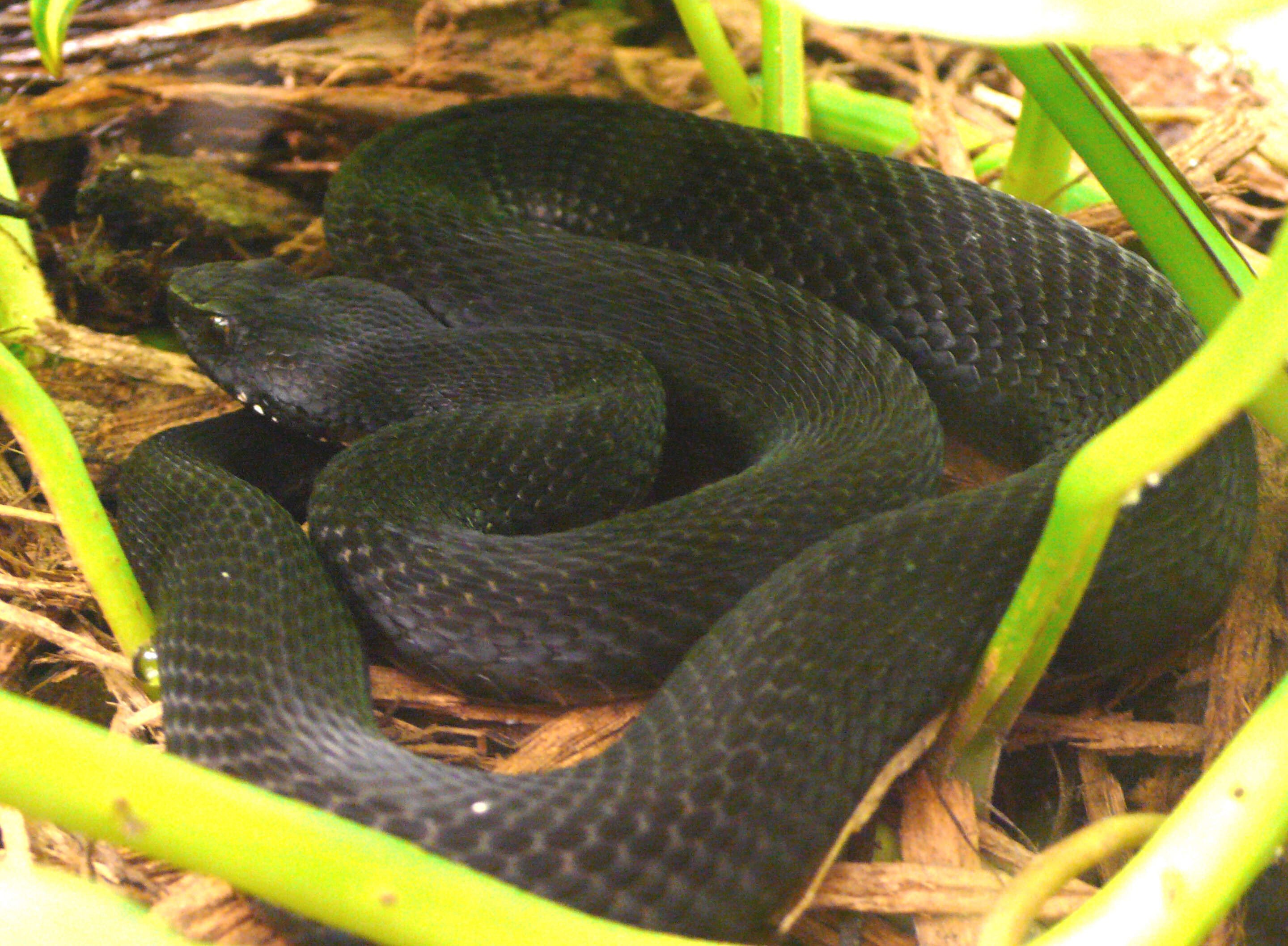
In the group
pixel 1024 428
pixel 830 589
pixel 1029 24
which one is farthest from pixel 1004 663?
pixel 1024 428

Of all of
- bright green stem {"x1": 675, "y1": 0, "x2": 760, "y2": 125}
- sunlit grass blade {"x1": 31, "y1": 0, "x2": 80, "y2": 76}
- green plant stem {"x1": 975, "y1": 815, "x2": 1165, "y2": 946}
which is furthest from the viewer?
bright green stem {"x1": 675, "y1": 0, "x2": 760, "y2": 125}

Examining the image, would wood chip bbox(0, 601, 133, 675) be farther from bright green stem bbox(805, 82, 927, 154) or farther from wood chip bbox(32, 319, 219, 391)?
bright green stem bbox(805, 82, 927, 154)

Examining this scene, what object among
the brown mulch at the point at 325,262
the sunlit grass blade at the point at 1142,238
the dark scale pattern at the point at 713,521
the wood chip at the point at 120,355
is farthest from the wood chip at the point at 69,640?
the sunlit grass blade at the point at 1142,238

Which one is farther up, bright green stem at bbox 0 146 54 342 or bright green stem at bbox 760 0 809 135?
bright green stem at bbox 760 0 809 135

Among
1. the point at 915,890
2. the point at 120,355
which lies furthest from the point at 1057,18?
the point at 120,355

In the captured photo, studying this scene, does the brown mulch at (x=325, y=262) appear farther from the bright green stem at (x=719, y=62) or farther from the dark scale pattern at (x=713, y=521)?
the bright green stem at (x=719, y=62)

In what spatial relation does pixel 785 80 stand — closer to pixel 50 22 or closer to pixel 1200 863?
pixel 50 22

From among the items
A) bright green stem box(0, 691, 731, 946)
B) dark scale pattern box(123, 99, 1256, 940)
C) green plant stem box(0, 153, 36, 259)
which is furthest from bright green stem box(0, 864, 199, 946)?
green plant stem box(0, 153, 36, 259)
